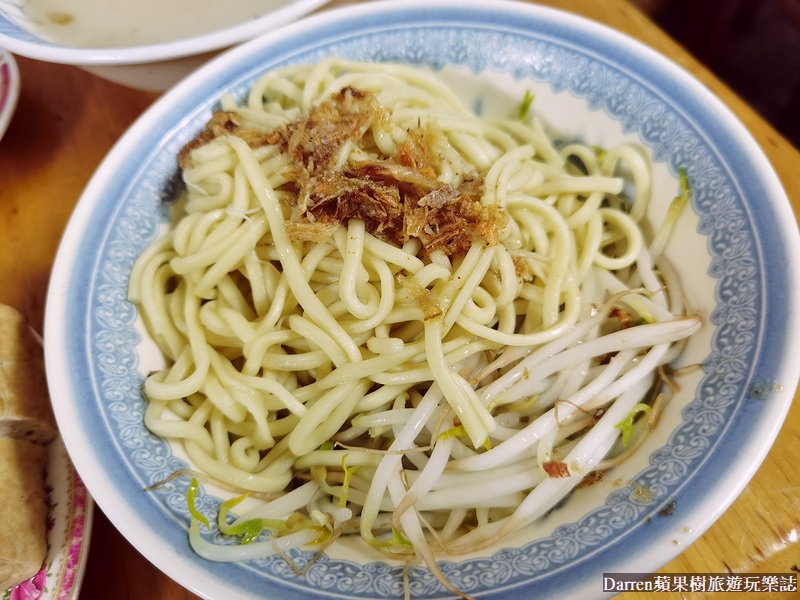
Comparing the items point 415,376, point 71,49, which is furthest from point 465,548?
point 71,49

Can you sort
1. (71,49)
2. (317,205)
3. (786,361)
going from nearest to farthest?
1. (786,361)
2. (317,205)
3. (71,49)

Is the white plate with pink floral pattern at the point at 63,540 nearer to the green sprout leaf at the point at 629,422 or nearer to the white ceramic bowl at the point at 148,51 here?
the white ceramic bowl at the point at 148,51

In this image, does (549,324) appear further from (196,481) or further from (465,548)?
(196,481)

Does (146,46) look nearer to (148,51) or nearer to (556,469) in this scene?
(148,51)

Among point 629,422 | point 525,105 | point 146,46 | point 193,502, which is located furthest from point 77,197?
point 629,422

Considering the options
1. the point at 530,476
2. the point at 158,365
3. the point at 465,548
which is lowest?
the point at 158,365

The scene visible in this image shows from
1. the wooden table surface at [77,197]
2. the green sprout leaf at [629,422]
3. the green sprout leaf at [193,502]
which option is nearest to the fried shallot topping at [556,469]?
the green sprout leaf at [629,422]

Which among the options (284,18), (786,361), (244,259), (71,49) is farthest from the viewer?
(284,18)
